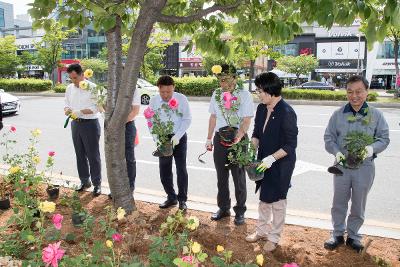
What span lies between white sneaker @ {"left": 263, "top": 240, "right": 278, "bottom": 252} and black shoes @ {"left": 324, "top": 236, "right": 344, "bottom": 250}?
50cm

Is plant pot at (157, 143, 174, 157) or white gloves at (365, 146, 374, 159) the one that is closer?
white gloves at (365, 146, 374, 159)

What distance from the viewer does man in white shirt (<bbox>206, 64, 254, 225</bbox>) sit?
3844 mm

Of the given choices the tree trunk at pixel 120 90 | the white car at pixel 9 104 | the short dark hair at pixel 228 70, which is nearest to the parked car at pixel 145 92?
the white car at pixel 9 104

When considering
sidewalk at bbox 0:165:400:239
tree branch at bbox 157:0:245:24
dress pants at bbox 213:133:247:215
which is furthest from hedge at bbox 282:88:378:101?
tree branch at bbox 157:0:245:24

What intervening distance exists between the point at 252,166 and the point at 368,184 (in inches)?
43.2

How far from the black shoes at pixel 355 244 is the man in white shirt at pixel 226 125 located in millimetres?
1056

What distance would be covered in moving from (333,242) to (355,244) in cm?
19

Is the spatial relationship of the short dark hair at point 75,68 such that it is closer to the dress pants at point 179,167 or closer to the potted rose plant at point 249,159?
the dress pants at point 179,167

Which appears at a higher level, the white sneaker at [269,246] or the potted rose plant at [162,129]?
the potted rose plant at [162,129]

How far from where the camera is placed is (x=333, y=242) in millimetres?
3543

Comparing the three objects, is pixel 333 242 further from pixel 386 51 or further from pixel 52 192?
pixel 386 51

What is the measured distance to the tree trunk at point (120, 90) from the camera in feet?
11.4

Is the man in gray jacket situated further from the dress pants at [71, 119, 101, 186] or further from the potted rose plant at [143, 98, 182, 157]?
the dress pants at [71, 119, 101, 186]

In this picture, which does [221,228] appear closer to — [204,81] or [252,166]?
[252,166]
